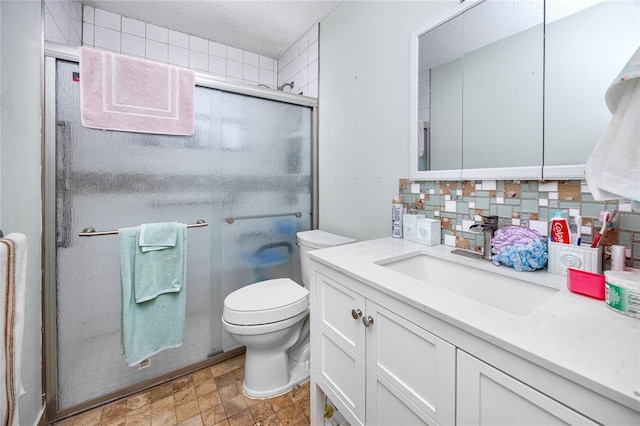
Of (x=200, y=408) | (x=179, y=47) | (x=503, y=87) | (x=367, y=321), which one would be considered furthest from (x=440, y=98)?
(x=179, y=47)

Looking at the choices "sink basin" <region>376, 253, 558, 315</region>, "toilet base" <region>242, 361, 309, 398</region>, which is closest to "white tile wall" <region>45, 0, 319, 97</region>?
"sink basin" <region>376, 253, 558, 315</region>

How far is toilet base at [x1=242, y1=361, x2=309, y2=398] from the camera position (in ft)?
→ 4.52

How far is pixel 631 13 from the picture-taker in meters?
0.71

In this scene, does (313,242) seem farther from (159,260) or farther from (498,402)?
(498,402)

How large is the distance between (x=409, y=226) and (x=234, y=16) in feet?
6.01

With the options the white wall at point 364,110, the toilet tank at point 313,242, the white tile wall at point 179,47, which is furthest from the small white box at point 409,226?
the white tile wall at point 179,47

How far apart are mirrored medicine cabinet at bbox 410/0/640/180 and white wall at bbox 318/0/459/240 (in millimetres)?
106

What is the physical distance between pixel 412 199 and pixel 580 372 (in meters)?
0.95

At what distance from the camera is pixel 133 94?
1.36m

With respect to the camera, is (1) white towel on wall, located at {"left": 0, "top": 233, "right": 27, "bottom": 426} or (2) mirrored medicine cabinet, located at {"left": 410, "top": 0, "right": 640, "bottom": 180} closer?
(1) white towel on wall, located at {"left": 0, "top": 233, "right": 27, "bottom": 426}

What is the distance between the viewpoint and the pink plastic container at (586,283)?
0.62 meters

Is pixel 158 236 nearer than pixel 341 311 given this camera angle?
No

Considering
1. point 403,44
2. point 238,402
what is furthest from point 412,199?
point 238,402

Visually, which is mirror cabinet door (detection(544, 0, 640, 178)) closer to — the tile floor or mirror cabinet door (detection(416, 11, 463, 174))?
mirror cabinet door (detection(416, 11, 463, 174))
